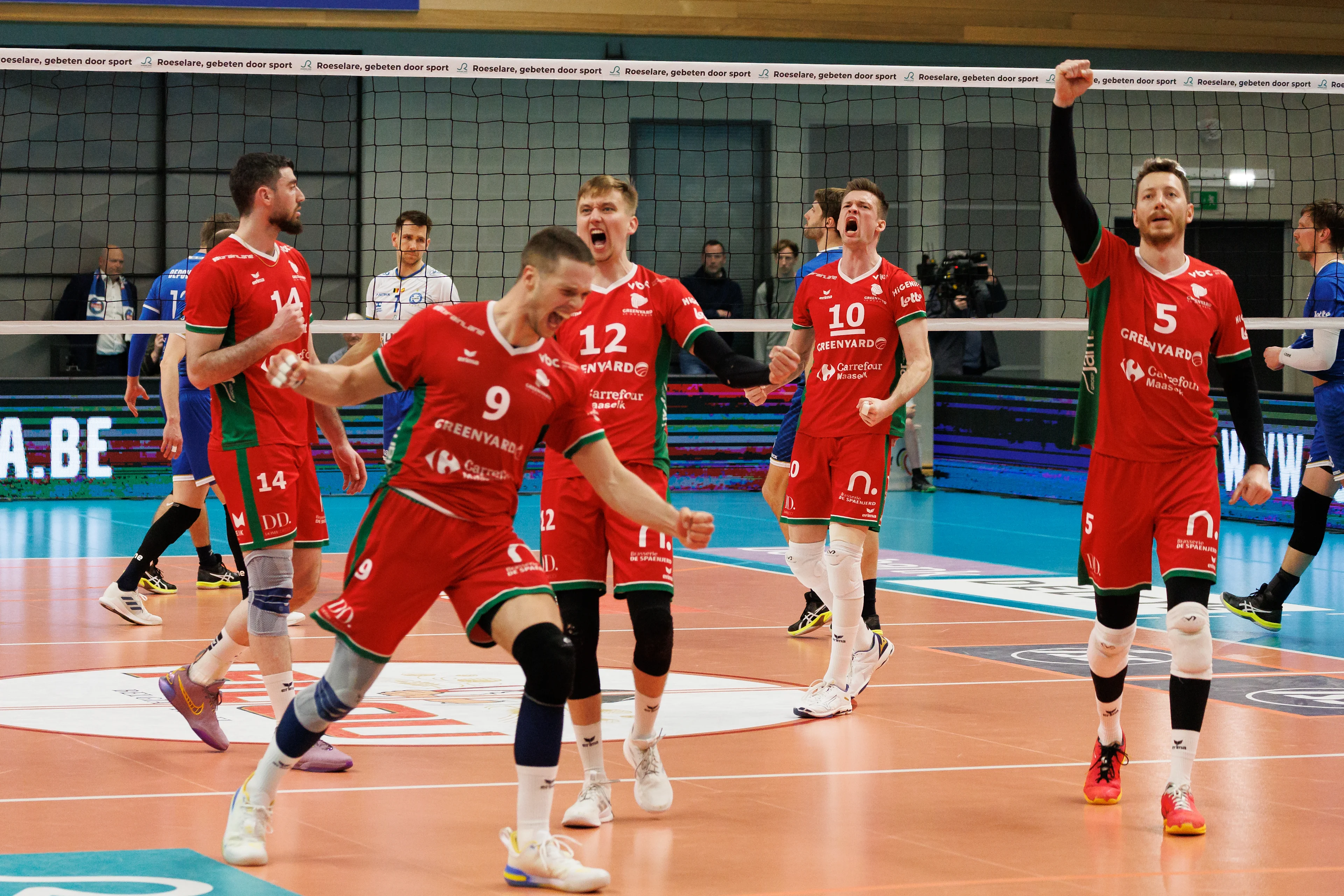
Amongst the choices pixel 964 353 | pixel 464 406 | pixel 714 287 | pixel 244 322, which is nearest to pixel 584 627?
pixel 464 406

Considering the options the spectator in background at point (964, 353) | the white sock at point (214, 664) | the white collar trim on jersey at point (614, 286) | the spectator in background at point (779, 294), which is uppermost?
the spectator in background at point (779, 294)

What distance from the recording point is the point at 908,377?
22.0ft

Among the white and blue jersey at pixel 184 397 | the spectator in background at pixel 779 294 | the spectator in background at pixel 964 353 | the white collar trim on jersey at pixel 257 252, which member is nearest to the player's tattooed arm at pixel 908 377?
the white collar trim on jersey at pixel 257 252

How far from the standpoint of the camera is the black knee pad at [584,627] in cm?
497

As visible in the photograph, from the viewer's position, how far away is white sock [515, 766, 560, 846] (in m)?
4.21

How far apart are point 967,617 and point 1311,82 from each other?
368 centimetres

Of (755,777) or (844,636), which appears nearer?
(755,777)

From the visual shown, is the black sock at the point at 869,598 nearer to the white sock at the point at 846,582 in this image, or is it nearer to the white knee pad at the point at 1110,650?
the white sock at the point at 846,582

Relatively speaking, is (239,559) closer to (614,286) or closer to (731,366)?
(614,286)

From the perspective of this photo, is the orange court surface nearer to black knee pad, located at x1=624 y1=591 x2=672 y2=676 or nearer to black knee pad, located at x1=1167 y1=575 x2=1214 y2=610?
black knee pad, located at x1=624 y1=591 x2=672 y2=676

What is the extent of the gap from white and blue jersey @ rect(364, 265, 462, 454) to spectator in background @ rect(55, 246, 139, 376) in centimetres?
695

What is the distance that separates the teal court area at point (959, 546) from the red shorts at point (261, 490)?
395 centimetres

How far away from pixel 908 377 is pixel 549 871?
314 cm

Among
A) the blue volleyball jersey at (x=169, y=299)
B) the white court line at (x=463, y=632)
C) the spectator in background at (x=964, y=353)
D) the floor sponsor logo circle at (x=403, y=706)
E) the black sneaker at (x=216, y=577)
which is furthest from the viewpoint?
the spectator in background at (x=964, y=353)
